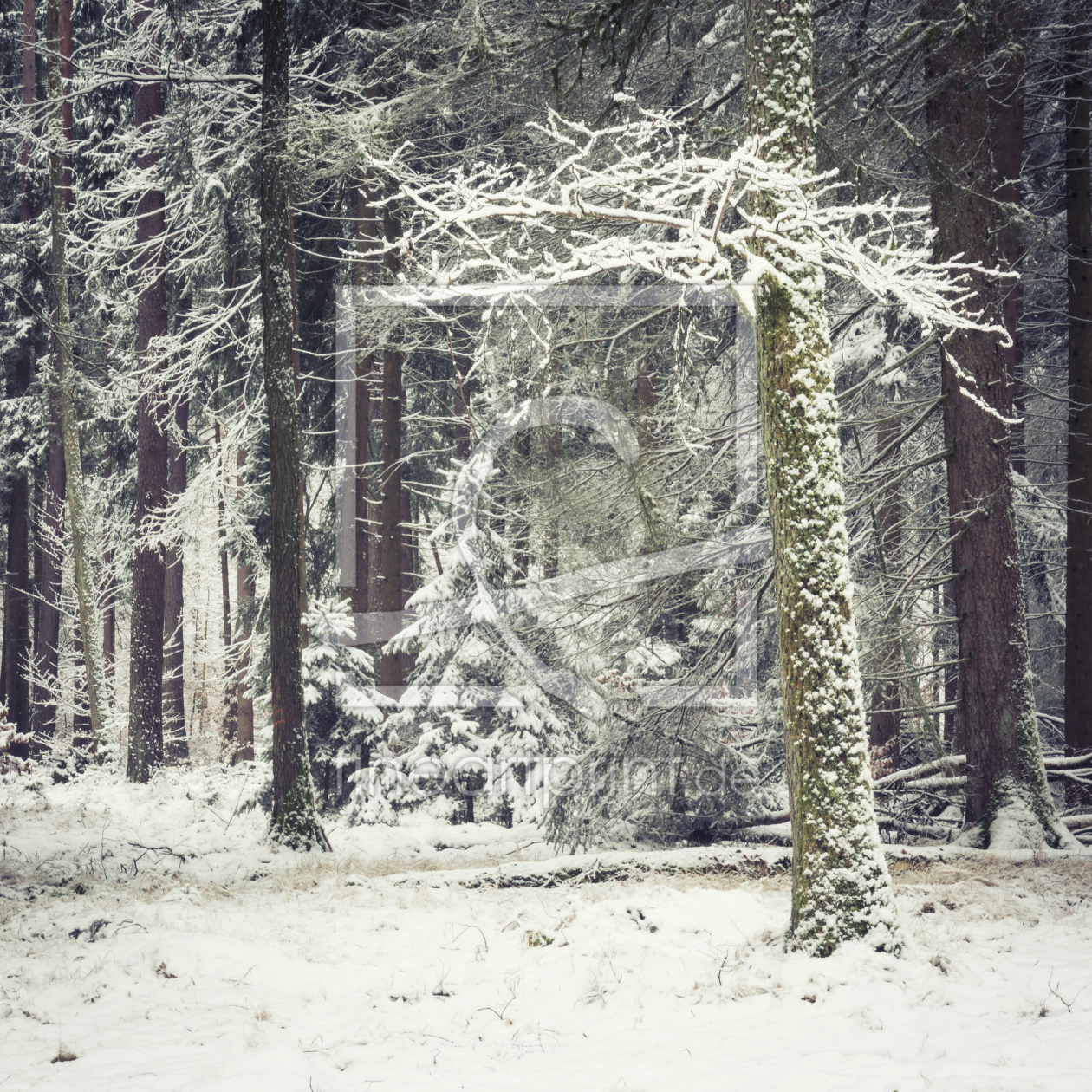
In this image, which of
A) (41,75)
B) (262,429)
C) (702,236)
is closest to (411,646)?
(262,429)

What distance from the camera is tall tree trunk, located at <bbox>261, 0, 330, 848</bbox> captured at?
9.62 m

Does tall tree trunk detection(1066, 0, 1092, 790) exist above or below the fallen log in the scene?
above

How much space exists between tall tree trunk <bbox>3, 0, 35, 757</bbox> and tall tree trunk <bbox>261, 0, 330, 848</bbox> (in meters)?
11.7

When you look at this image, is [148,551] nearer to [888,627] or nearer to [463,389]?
[463,389]

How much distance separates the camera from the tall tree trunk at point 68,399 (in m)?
15.1

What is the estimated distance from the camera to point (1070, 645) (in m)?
9.75

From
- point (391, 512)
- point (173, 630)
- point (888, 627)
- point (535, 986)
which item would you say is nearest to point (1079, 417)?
point (888, 627)

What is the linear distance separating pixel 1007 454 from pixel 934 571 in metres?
1.69

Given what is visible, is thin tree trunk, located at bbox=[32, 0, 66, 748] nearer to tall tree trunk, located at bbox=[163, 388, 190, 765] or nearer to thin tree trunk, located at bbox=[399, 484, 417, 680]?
tall tree trunk, located at bbox=[163, 388, 190, 765]

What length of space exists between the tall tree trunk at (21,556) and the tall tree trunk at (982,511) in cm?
1824

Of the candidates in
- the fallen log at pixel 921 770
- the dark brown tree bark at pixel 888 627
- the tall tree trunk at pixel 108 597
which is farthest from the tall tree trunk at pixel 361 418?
the fallen log at pixel 921 770

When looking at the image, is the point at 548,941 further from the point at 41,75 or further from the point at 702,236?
the point at 41,75

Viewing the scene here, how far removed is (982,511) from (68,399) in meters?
15.0

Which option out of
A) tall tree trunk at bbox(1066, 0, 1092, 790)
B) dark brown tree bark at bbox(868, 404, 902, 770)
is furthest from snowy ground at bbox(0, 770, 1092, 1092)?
tall tree trunk at bbox(1066, 0, 1092, 790)
